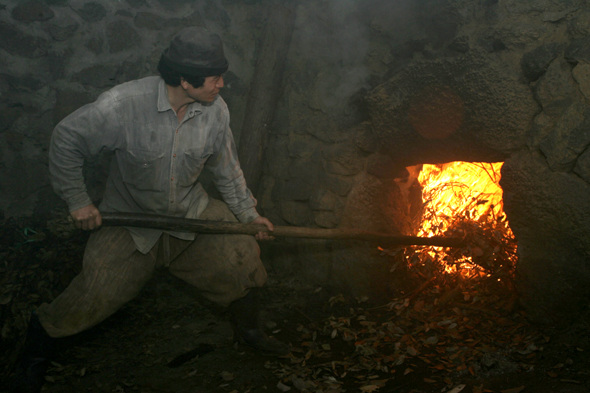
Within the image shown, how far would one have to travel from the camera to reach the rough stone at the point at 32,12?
14.6 ft

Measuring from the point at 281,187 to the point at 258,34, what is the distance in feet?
5.35

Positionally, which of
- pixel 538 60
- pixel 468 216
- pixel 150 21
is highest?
pixel 150 21

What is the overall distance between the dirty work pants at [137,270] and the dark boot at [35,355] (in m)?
0.07

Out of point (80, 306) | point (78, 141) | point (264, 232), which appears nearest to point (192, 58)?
point (78, 141)

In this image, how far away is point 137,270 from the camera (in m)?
3.21

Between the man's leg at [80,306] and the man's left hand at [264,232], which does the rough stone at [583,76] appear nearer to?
the man's left hand at [264,232]

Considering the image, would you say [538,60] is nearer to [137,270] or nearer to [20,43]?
[137,270]

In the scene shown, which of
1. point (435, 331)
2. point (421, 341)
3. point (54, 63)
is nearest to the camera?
point (421, 341)

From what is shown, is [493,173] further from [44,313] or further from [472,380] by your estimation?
[44,313]

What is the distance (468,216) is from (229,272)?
2.16 m

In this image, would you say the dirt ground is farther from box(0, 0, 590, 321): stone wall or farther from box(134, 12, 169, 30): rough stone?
box(134, 12, 169, 30): rough stone

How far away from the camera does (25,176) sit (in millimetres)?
4598

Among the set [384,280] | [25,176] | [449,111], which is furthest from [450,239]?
[25,176]

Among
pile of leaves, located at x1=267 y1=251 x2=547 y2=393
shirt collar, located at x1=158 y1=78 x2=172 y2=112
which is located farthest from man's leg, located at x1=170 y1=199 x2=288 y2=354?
shirt collar, located at x1=158 y1=78 x2=172 y2=112
